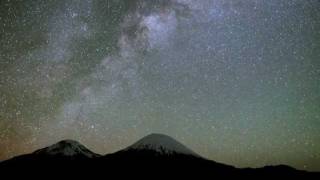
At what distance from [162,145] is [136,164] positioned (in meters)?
28.5

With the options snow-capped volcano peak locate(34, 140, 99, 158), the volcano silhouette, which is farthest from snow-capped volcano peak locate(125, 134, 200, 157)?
snow-capped volcano peak locate(34, 140, 99, 158)

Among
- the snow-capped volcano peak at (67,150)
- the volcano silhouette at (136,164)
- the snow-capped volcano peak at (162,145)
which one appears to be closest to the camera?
the volcano silhouette at (136,164)

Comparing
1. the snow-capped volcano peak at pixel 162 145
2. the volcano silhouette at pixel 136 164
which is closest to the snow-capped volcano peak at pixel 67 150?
the volcano silhouette at pixel 136 164

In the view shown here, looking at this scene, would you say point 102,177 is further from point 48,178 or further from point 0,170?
point 0,170

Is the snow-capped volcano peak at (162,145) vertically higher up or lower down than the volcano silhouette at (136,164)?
higher up

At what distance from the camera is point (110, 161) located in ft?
514

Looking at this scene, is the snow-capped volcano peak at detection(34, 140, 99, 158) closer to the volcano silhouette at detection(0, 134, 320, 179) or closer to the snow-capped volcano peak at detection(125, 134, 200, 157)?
the volcano silhouette at detection(0, 134, 320, 179)

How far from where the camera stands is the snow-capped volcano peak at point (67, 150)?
563ft

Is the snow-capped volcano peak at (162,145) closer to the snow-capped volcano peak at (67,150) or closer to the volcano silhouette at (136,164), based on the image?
the volcano silhouette at (136,164)

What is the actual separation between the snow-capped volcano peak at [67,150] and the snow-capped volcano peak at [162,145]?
18988 millimetres

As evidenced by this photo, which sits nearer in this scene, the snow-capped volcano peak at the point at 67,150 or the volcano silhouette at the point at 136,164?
the volcano silhouette at the point at 136,164

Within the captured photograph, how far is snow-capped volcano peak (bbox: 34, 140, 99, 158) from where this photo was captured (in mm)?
171750

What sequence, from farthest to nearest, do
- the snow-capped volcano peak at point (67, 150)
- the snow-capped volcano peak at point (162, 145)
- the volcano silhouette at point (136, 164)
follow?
the snow-capped volcano peak at point (162, 145)
the snow-capped volcano peak at point (67, 150)
the volcano silhouette at point (136, 164)

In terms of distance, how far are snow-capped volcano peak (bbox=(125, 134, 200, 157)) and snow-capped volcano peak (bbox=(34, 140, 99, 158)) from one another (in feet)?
62.3
